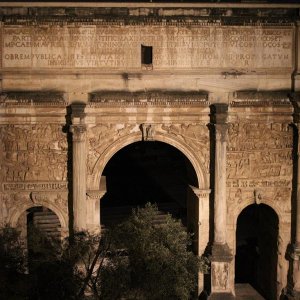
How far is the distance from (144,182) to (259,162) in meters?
18.0

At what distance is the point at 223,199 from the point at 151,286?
5.28m

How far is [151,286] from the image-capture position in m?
19.4

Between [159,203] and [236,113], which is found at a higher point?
[236,113]

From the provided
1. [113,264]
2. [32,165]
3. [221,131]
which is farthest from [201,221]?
[32,165]

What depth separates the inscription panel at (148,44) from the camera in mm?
22516

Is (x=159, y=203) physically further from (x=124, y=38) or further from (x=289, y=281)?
(x=124, y=38)

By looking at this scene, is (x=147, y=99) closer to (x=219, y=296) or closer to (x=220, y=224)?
(x=220, y=224)

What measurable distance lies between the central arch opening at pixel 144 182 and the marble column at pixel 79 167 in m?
9.35

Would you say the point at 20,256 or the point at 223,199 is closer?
the point at 20,256

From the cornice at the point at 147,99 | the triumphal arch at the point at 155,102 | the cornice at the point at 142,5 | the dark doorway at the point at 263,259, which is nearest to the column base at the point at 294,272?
the triumphal arch at the point at 155,102

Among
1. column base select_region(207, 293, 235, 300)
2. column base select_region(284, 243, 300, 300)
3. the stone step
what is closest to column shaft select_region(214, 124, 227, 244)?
column base select_region(207, 293, 235, 300)

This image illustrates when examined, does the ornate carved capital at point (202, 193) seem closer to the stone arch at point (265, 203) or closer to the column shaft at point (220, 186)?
the column shaft at point (220, 186)

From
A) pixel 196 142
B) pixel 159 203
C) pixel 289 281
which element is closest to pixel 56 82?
pixel 196 142

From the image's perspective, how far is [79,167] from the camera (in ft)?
73.8
